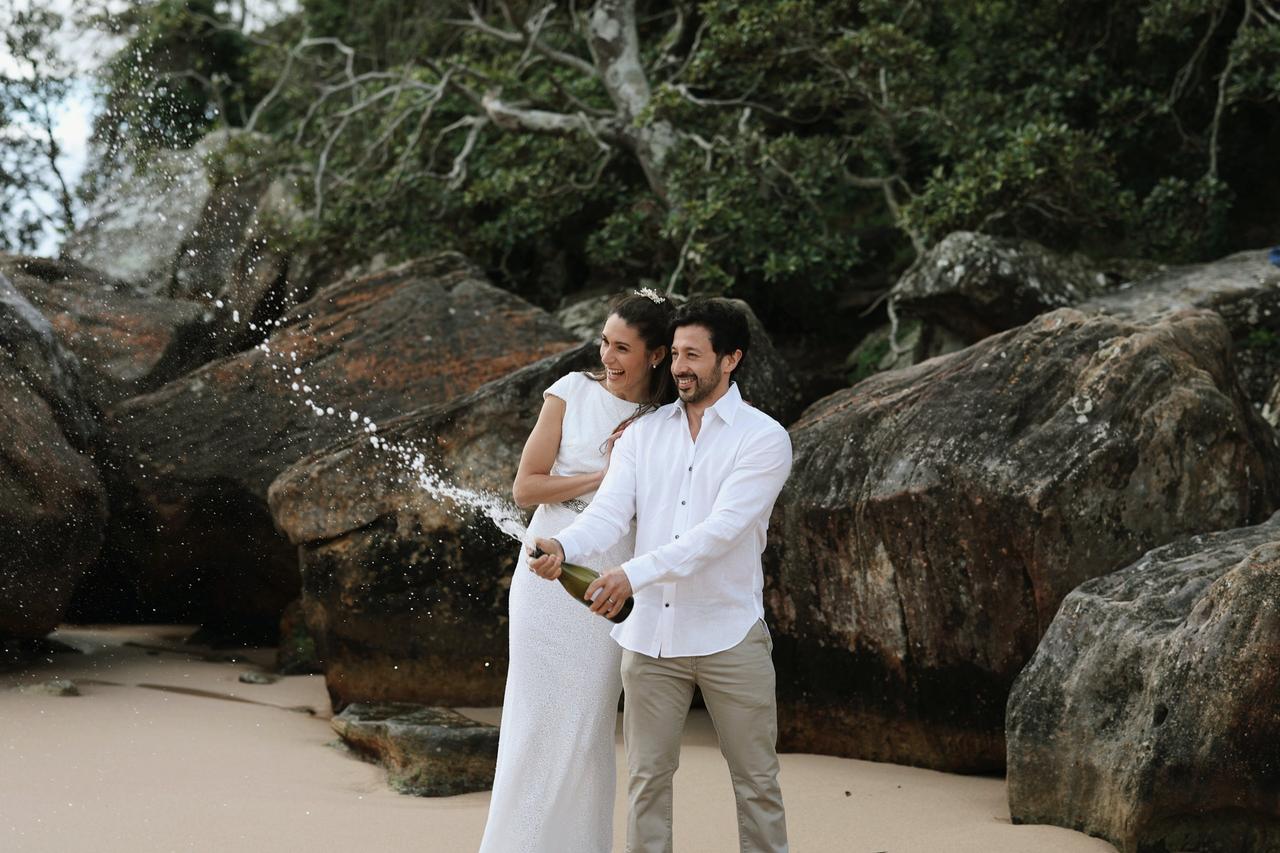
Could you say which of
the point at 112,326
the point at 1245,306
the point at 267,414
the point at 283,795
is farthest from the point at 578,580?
the point at 112,326

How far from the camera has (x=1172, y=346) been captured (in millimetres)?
5852

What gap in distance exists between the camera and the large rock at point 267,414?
326 inches

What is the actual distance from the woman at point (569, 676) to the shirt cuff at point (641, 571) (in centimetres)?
54

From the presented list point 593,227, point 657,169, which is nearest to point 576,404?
point 657,169

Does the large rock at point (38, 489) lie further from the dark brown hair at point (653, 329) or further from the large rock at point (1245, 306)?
the large rock at point (1245, 306)

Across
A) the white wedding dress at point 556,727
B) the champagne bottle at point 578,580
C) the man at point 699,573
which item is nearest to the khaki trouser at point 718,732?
the man at point 699,573

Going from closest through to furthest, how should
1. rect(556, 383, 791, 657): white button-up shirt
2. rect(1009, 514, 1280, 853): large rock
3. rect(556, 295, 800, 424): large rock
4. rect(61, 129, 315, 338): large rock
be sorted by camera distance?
rect(556, 383, 791, 657): white button-up shirt → rect(1009, 514, 1280, 853): large rock → rect(556, 295, 800, 424): large rock → rect(61, 129, 315, 338): large rock

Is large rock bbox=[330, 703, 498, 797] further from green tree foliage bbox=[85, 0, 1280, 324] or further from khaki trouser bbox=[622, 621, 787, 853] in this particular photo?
green tree foliage bbox=[85, 0, 1280, 324]

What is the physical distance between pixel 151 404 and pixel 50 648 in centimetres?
157

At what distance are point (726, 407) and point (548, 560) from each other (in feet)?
2.33

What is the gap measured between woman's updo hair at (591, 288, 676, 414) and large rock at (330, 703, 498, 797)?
197 centimetres

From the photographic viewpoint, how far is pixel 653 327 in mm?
4305

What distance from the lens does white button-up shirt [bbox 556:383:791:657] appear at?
3.80 meters

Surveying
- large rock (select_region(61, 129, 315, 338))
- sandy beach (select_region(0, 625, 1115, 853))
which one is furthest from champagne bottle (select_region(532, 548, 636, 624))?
large rock (select_region(61, 129, 315, 338))
